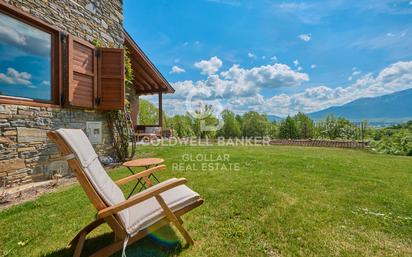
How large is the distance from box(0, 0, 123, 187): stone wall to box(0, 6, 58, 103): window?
0.90ft

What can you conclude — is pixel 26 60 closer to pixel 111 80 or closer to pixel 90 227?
pixel 111 80

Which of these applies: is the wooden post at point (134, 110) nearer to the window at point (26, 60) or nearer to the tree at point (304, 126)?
the window at point (26, 60)

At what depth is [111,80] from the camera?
594cm

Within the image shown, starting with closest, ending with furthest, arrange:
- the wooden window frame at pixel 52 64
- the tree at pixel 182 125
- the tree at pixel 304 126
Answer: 1. the wooden window frame at pixel 52 64
2. the tree at pixel 304 126
3. the tree at pixel 182 125

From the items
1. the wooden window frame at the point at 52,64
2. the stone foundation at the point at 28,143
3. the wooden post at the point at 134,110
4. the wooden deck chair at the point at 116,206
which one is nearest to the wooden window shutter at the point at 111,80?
the stone foundation at the point at 28,143

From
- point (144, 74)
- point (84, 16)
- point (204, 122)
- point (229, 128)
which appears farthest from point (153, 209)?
A: point (229, 128)

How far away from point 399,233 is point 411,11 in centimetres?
1315

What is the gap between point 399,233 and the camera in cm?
234

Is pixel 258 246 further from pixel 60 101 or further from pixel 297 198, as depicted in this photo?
pixel 60 101

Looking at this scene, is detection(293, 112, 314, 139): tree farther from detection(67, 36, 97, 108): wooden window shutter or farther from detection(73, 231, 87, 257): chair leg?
detection(73, 231, 87, 257): chair leg

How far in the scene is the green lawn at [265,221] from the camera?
2.08 metres

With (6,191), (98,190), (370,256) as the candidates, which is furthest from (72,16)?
(370,256)

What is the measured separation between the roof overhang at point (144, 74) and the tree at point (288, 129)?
426 inches

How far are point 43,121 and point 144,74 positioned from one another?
6218 mm
